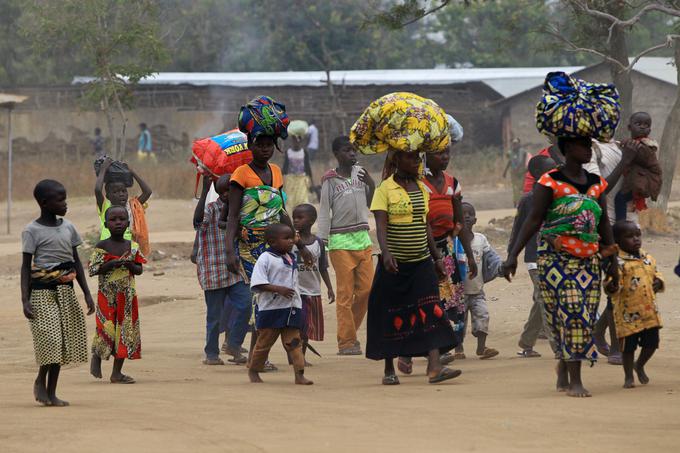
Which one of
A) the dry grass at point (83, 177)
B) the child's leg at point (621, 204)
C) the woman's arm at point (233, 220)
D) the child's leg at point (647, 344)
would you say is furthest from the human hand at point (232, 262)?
the dry grass at point (83, 177)

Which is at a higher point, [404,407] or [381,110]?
[381,110]

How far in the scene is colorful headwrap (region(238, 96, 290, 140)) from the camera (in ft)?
29.0

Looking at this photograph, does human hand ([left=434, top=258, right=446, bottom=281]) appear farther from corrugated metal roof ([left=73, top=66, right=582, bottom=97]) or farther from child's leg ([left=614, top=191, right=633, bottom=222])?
corrugated metal roof ([left=73, top=66, right=582, bottom=97])

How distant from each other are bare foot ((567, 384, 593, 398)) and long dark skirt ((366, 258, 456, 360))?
121 cm

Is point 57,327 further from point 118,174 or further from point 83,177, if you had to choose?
point 83,177

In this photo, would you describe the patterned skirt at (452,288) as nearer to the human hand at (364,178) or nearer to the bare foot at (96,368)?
the human hand at (364,178)

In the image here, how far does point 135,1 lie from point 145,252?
1747 cm

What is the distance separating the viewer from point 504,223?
71.4 feet

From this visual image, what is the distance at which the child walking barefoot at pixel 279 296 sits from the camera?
8.66 m

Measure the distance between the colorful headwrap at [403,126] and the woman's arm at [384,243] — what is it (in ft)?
1.61

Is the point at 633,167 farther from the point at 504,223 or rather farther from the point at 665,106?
the point at 665,106

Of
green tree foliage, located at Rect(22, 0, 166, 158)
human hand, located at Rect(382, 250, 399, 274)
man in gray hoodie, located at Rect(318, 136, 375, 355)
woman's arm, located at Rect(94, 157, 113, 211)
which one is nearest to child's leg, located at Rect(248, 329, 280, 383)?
human hand, located at Rect(382, 250, 399, 274)

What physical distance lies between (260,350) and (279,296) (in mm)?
429

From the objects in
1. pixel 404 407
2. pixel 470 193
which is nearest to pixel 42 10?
pixel 470 193
